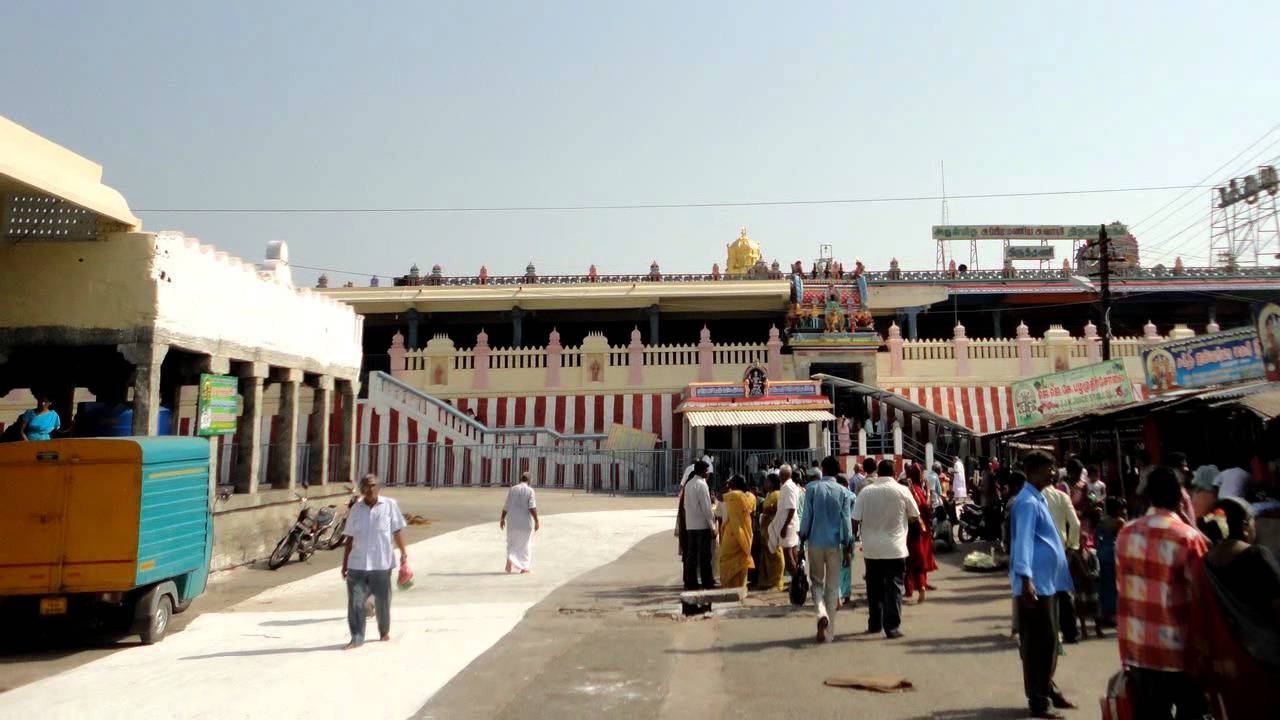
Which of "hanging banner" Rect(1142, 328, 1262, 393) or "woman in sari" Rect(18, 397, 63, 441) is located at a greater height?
"hanging banner" Rect(1142, 328, 1262, 393)

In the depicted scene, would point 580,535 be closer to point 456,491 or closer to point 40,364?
point 456,491

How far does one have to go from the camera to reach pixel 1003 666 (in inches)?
249

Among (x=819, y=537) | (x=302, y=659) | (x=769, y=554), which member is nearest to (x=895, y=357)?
(x=769, y=554)

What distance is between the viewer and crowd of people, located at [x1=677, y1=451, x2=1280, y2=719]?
3605mm

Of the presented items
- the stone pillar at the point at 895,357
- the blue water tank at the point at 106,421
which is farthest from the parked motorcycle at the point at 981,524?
the stone pillar at the point at 895,357

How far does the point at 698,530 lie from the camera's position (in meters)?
10.0

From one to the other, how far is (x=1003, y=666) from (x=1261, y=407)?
614 centimetres

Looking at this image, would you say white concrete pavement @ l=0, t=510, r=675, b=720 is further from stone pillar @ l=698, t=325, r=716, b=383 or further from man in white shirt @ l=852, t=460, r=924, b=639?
stone pillar @ l=698, t=325, r=716, b=383

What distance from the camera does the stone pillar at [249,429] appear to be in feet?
42.2

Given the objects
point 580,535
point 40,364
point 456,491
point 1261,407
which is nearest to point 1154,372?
point 1261,407

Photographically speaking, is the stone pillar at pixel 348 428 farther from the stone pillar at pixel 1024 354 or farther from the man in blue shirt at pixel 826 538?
the stone pillar at pixel 1024 354

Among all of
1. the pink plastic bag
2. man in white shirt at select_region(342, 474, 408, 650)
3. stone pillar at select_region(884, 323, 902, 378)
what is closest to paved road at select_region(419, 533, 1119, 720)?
the pink plastic bag

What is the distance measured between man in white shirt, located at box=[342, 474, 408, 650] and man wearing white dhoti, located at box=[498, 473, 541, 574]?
386 centimetres

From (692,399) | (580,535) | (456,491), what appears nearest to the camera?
(580,535)
